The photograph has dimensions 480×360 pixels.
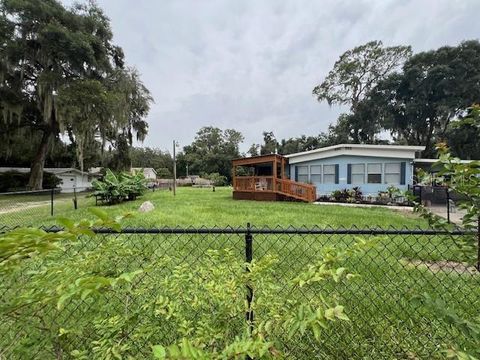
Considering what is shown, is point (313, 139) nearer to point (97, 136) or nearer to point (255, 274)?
point (97, 136)

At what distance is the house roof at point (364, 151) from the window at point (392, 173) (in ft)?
1.67

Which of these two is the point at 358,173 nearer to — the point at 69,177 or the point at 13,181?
the point at 13,181

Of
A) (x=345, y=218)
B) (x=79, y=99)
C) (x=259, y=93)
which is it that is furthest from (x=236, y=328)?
(x=259, y=93)

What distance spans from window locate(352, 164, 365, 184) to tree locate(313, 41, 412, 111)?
17847 millimetres

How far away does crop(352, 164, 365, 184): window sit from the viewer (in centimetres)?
1416

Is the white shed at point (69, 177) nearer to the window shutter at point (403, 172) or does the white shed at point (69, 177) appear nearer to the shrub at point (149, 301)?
the window shutter at point (403, 172)

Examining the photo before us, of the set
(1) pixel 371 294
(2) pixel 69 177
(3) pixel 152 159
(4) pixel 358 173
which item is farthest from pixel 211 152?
(1) pixel 371 294

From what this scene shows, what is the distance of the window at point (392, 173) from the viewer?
13.5 m

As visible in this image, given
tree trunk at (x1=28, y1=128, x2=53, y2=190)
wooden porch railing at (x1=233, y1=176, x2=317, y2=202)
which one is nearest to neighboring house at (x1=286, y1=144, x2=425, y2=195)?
wooden porch railing at (x1=233, y1=176, x2=317, y2=202)

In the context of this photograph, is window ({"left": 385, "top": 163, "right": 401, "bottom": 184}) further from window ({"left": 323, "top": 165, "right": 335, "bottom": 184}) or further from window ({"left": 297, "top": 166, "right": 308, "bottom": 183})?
window ({"left": 297, "top": 166, "right": 308, "bottom": 183})

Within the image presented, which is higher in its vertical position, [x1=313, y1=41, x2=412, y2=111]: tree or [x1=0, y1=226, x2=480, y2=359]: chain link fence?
[x1=313, y1=41, x2=412, y2=111]: tree

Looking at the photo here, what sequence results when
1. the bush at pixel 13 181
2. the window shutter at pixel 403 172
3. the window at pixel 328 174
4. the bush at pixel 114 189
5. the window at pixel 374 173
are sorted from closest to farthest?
the bush at pixel 114 189 < the window shutter at pixel 403 172 < the window at pixel 374 173 < the window at pixel 328 174 < the bush at pixel 13 181

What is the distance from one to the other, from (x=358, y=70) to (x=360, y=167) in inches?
753

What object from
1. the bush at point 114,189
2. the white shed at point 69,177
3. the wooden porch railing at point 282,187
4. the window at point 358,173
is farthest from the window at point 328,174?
the white shed at point 69,177
